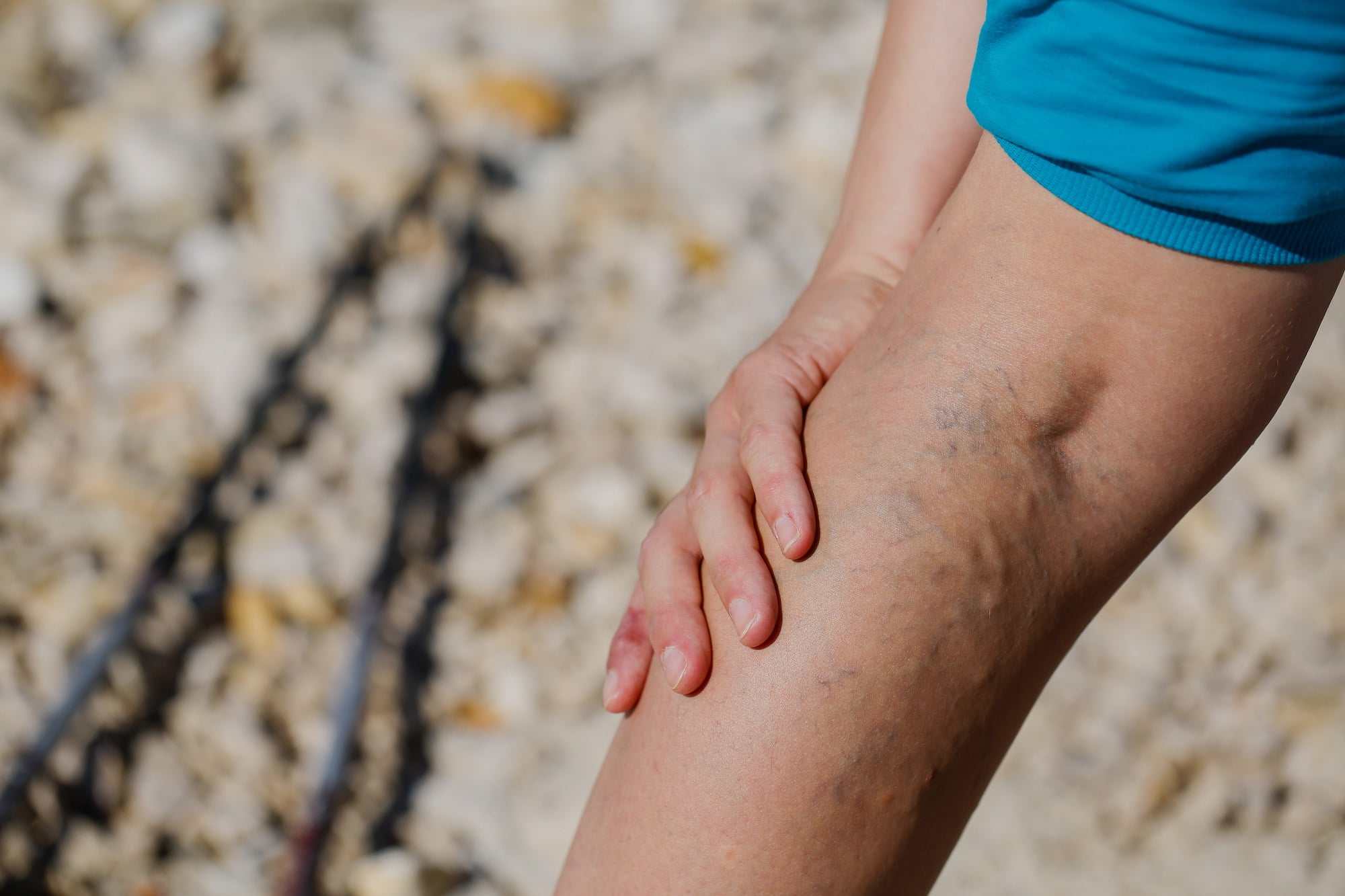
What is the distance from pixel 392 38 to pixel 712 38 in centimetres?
84

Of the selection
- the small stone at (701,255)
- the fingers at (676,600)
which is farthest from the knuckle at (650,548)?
the small stone at (701,255)

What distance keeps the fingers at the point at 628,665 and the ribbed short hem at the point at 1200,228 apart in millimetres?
463

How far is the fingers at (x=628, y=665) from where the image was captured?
0.93 m

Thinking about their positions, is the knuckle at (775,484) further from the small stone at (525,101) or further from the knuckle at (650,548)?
the small stone at (525,101)

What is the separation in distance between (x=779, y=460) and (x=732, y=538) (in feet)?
0.22

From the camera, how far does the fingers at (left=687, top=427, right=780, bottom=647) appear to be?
2.57 ft

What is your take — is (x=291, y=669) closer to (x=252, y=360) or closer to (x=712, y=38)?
(x=252, y=360)

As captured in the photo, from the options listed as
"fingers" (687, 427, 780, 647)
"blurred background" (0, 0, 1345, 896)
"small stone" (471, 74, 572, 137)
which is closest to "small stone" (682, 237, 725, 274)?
"blurred background" (0, 0, 1345, 896)

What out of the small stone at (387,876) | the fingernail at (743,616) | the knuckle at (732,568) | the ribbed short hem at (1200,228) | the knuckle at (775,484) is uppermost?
the ribbed short hem at (1200,228)

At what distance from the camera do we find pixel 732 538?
33.4 inches

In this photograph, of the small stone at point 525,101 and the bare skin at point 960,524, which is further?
the small stone at point 525,101

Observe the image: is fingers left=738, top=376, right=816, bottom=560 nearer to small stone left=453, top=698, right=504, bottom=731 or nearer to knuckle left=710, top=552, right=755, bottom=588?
knuckle left=710, top=552, right=755, bottom=588

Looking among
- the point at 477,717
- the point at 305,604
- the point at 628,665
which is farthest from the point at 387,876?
the point at 628,665

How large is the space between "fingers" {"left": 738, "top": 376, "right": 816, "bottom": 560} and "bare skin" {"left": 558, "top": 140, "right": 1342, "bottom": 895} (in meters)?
0.02
